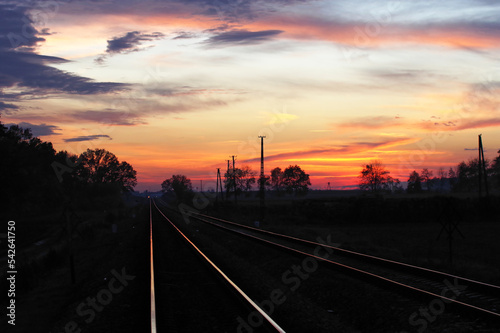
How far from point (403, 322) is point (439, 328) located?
2.25ft

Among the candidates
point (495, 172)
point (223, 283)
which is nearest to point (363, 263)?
point (223, 283)

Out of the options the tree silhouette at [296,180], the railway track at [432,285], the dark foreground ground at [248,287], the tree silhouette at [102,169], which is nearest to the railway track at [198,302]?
the dark foreground ground at [248,287]

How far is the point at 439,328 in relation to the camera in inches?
307

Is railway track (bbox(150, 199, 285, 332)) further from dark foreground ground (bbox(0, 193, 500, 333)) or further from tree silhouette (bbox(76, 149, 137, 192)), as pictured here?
tree silhouette (bbox(76, 149, 137, 192))

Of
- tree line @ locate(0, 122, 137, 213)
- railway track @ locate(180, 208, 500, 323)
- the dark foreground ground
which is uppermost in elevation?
tree line @ locate(0, 122, 137, 213)

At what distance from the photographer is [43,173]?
8188cm

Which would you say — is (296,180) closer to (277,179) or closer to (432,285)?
(277,179)

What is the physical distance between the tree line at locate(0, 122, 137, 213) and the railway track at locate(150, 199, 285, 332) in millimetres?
5326

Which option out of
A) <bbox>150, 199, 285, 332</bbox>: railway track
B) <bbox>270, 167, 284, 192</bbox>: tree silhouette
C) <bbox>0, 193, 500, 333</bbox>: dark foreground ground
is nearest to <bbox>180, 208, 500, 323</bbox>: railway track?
<bbox>0, 193, 500, 333</bbox>: dark foreground ground

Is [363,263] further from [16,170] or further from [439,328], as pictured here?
[16,170]

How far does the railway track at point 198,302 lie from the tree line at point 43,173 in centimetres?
533

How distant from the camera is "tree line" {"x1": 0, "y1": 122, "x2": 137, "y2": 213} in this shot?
183 feet

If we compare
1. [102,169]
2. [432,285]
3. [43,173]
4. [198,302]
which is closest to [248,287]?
[198,302]

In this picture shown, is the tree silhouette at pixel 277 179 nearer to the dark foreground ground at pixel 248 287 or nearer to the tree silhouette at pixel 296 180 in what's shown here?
the tree silhouette at pixel 296 180
